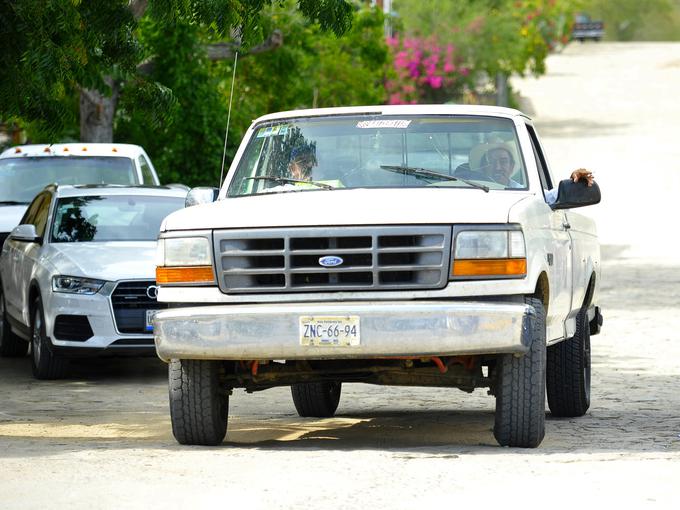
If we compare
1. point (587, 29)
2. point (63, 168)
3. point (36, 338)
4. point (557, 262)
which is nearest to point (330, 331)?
point (557, 262)

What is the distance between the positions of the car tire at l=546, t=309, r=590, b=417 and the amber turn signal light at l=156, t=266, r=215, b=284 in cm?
319

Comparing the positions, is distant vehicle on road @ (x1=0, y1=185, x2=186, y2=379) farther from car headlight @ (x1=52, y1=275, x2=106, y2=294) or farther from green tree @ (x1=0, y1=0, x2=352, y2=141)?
green tree @ (x1=0, y1=0, x2=352, y2=141)

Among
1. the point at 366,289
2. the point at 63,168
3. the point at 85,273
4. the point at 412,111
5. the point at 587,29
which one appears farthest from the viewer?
the point at 587,29

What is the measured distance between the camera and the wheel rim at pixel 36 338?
13.7 metres

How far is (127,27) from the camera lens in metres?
14.0

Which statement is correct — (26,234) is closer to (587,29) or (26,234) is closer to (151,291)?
(151,291)

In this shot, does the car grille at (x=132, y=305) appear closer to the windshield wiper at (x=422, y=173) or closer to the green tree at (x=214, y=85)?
the windshield wiper at (x=422, y=173)

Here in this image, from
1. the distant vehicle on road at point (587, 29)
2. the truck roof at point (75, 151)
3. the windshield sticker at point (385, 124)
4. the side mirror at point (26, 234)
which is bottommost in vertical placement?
the distant vehicle on road at point (587, 29)

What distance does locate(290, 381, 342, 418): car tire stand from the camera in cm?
1099

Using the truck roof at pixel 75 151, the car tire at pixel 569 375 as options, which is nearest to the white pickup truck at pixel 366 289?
the car tire at pixel 569 375

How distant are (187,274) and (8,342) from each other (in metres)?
7.64

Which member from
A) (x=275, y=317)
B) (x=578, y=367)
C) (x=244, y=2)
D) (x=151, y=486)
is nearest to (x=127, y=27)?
(x=244, y=2)

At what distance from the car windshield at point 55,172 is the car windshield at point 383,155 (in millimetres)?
8332

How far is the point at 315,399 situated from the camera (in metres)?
11.0
